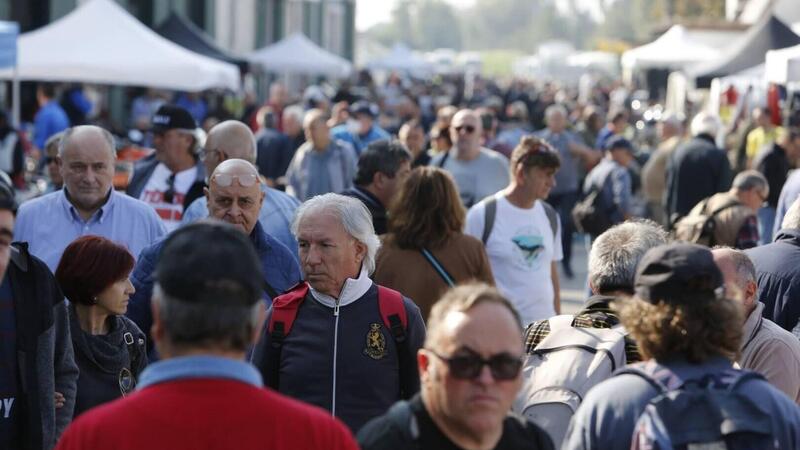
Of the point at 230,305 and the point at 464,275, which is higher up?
the point at 230,305

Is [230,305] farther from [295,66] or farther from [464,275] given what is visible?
[295,66]

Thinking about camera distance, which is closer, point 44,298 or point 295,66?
point 44,298

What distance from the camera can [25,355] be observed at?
16.1 ft

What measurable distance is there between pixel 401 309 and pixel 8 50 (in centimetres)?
878

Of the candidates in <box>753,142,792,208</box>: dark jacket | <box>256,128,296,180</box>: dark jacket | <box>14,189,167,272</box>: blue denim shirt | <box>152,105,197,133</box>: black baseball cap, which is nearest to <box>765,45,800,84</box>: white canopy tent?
<box>753,142,792,208</box>: dark jacket

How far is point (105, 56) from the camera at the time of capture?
51.3 ft

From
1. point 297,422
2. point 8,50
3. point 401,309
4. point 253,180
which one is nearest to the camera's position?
point 297,422

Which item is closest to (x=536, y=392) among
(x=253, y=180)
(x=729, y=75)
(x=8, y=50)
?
(x=253, y=180)

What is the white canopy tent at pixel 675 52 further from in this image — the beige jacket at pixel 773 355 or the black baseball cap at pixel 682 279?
the black baseball cap at pixel 682 279

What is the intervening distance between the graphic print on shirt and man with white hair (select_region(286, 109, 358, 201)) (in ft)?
14.5

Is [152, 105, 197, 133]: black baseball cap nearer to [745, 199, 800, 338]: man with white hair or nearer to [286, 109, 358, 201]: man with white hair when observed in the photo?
[286, 109, 358, 201]: man with white hair

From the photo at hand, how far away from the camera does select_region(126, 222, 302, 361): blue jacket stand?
6273 mm

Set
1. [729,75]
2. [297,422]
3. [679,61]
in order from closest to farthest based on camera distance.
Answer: [297,422]
[729,75]
[679,61]

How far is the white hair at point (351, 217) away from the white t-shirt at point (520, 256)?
273cm
